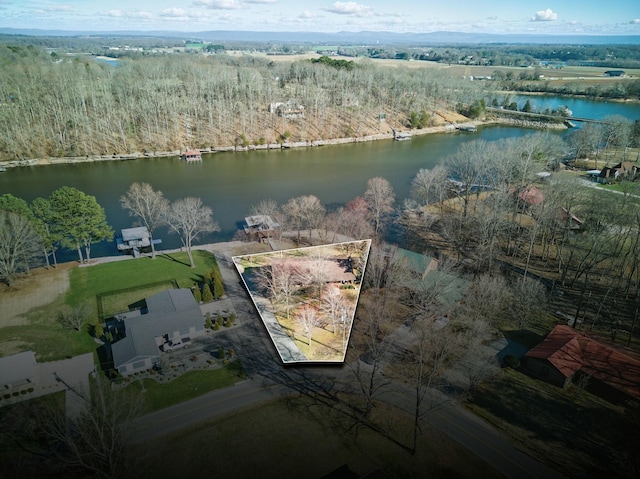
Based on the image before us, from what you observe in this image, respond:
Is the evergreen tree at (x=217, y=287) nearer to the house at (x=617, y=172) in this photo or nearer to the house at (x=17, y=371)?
the house at (x=17, y=371)

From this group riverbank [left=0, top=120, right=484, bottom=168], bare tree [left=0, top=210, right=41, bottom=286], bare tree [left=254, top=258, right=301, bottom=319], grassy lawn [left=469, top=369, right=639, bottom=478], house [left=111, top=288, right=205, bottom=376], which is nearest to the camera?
grassy lawn [left=469, top=369, right=639, bottom=478]

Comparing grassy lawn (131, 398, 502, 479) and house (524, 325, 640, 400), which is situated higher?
house (524, 325, 640, 400)

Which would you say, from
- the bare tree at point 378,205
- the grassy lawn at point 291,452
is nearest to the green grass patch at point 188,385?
the grassy lawn at point 291,452

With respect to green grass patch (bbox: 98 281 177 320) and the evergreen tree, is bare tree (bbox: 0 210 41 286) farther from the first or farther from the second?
the evergreen tree

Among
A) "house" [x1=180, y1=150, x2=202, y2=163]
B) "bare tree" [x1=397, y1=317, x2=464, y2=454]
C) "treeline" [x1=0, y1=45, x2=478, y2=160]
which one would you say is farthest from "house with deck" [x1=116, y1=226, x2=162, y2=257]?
"treeline" [x1=0, y1=45, x2=478, y2=160]

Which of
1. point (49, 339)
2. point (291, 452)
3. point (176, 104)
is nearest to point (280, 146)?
point (176, 104)

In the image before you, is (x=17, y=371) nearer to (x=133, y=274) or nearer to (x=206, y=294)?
Answer: (x=206, y=294)
